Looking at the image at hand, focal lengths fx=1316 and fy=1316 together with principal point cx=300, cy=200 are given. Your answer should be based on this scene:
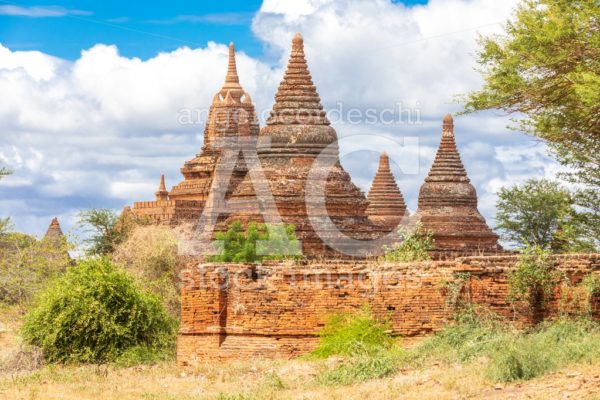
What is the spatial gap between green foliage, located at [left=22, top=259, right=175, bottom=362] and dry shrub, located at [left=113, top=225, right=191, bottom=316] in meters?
3.61

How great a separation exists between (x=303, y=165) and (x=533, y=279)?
50.6 ft

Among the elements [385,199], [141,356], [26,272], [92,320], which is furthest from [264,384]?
[385,199]

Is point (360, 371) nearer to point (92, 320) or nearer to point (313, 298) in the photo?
point (313, 298)

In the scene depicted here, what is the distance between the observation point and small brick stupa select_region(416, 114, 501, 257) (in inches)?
1500

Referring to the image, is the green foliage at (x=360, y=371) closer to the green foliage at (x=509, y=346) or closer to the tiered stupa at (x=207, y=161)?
the green foliage at (x=509, y=346)

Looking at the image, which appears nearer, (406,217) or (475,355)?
(475,355)

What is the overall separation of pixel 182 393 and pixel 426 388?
3.30m

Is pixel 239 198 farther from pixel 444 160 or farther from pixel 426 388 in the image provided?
pixel 426 388

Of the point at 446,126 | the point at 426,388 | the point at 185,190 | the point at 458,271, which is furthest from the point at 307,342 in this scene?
the point at 185,190

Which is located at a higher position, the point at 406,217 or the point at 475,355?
the point at 406,217

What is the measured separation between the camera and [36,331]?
21.2 meters

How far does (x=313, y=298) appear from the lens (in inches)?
732

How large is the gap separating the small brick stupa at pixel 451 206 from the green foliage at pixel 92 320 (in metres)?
17.4

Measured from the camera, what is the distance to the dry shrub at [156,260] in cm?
2608
